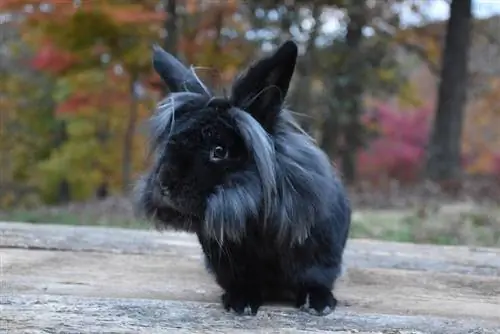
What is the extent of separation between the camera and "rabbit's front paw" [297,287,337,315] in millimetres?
1798

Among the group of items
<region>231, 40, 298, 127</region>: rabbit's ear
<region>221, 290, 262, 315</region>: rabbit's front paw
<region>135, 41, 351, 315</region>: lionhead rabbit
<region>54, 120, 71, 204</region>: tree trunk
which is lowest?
<region>54, 120, 71, 204</region>: tree trunk

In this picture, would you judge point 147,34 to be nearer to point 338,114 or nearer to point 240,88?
point 338,114

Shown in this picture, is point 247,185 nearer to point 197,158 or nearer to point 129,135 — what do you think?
point 197,158

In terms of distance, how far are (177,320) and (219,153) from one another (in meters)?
0.45

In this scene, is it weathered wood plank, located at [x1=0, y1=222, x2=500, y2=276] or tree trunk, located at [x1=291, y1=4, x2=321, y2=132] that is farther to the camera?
tree trunk, located at [x1=291, y1=4, x2=321, y2=132]

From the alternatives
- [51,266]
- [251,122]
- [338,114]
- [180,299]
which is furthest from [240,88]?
[338,114]

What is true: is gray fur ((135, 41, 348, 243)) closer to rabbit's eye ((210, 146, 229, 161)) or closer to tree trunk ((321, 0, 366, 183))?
rabbit's eye ((210, 146, 229, 161))

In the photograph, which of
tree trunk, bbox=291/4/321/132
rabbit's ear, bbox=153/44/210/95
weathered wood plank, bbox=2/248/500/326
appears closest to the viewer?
rabbit's ear, bbox=153/44/210/95

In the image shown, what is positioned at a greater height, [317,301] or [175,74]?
[175,74]

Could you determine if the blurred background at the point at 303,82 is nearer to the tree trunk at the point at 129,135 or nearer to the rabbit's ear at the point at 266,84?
the tree trunk at the point at 129,135

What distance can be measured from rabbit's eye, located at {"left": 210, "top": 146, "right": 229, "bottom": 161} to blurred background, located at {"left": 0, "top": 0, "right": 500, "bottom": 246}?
122 inches

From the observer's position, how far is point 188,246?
2887 mm

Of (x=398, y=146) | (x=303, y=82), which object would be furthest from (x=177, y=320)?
(x=398, y=146)

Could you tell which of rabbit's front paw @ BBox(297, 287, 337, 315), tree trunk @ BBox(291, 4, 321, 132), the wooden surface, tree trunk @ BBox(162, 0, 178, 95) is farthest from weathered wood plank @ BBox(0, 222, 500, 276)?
tree trunk @ BBox(291, 4, 321, 132)
